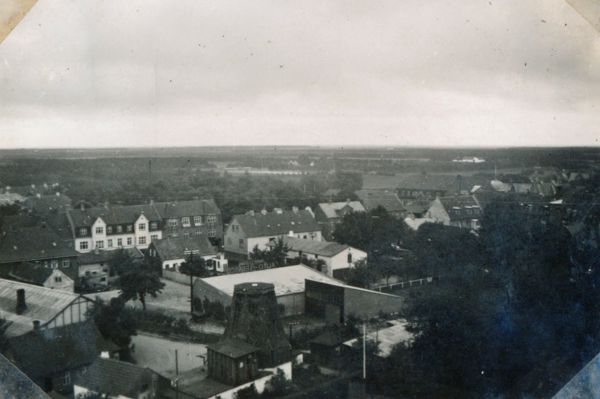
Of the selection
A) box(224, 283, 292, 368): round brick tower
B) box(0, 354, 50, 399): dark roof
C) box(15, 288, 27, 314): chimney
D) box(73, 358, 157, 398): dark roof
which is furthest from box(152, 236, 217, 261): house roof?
box(0, 354, 50, 399): dark roof

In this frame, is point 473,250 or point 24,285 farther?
point 473,250

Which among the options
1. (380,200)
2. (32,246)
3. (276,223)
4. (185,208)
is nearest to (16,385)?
(32,246)

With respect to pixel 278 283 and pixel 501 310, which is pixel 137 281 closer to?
pixel 278 283

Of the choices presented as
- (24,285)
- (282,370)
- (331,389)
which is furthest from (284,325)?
(24,285)

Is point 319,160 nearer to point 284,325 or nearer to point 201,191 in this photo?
point 201,191

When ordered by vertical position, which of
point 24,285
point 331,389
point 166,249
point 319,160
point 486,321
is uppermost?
point 319,160

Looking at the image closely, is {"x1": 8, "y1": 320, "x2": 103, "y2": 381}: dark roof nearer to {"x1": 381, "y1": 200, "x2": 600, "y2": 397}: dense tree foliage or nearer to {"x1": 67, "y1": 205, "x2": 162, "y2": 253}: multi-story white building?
{"x1": 67, "y1": 205, "x2": 162, "y2": 253}: multi-story white building

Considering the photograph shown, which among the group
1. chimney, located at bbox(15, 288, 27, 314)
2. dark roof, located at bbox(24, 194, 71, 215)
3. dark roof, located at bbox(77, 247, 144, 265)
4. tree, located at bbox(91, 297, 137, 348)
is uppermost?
dark roof, located at bbox(24, 194, 71, 215)
